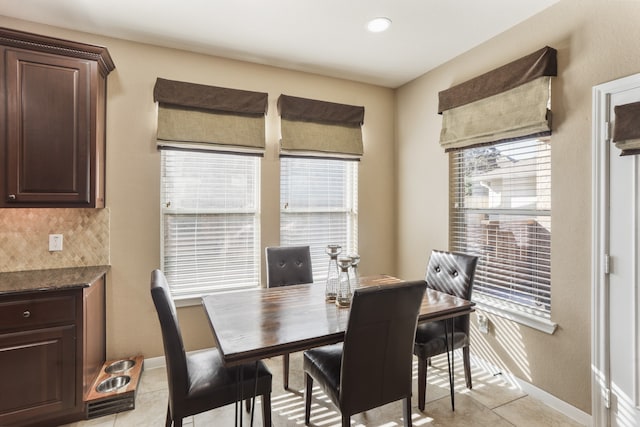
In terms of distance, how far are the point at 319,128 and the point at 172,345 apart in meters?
2.44

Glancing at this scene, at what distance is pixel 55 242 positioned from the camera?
254 cm

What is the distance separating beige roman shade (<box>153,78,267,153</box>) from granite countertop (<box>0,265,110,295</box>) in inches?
45.1

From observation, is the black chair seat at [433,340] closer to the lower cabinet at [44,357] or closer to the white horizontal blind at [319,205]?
the white horizontal blind at [319,205]

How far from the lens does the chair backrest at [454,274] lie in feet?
8.00

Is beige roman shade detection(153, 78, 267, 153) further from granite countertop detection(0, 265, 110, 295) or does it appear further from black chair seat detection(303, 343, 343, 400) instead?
black chair seat detection(303, 343, 343, 400)

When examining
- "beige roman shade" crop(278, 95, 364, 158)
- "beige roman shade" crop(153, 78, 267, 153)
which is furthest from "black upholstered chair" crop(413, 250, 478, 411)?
"beige roman shade" crop(153, 78, 267, 153)

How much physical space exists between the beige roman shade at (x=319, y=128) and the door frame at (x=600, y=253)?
201cm

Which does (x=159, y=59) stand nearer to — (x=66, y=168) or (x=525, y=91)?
(x=66, y=168)

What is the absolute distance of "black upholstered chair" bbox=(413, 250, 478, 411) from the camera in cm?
230

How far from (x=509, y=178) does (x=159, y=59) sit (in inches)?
120

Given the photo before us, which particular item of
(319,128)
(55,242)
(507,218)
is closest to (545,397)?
(507,218)

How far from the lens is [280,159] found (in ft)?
10.8

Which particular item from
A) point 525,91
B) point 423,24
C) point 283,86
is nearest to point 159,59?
point 283,86

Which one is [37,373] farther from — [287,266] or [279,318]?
[287,266]
